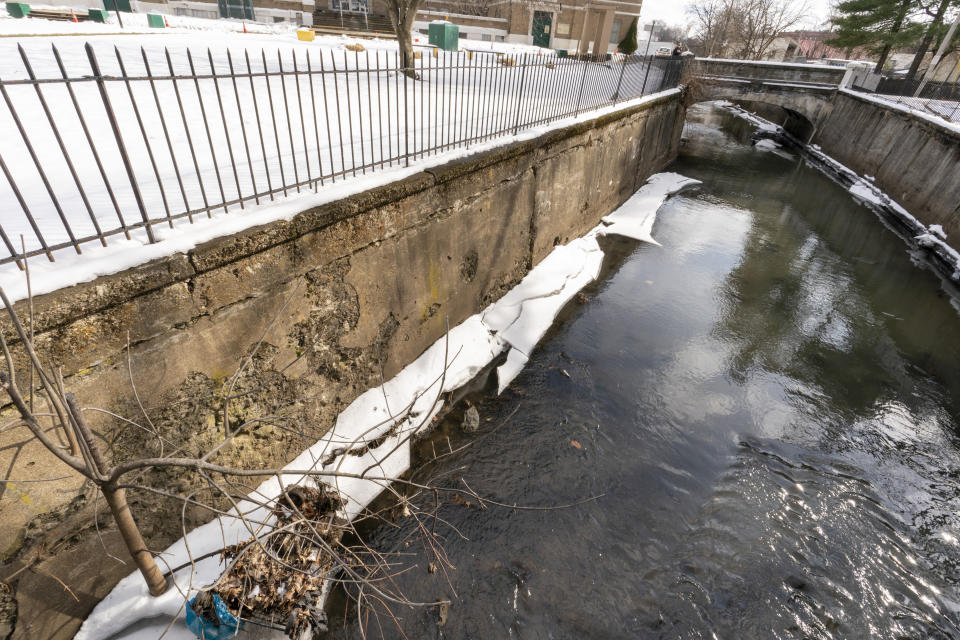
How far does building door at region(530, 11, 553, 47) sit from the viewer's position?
32125 millimetres

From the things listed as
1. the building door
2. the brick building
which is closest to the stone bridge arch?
the brick building

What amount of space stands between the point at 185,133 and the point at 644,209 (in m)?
11.6

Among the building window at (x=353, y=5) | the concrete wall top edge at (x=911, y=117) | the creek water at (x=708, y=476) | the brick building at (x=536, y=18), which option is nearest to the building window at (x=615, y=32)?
the brick building at (x=536, y=18)

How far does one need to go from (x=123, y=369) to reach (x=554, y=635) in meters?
4.04

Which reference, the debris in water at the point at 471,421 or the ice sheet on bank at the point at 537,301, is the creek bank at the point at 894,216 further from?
the debris in water at the point at 471,421

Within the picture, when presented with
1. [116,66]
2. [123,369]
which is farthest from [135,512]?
[116,66]

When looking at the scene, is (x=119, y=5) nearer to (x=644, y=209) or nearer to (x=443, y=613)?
(x=644, y=209)

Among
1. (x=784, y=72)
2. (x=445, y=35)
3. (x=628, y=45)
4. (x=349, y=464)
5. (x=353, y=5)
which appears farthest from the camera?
(x=353, y=5)

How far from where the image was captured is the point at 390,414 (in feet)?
16.7

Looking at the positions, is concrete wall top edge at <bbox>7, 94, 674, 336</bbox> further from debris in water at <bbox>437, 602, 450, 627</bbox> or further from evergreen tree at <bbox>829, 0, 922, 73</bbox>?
evergreen tree at <bbox>829, 0, 922, 73</bbox>

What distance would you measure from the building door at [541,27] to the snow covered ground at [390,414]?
27.6 meters

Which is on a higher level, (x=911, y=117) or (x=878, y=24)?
(x=878, y=24)

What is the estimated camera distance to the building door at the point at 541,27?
105 feet

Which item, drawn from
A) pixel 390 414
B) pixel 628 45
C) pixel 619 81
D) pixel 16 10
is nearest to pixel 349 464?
pixel 390 414
